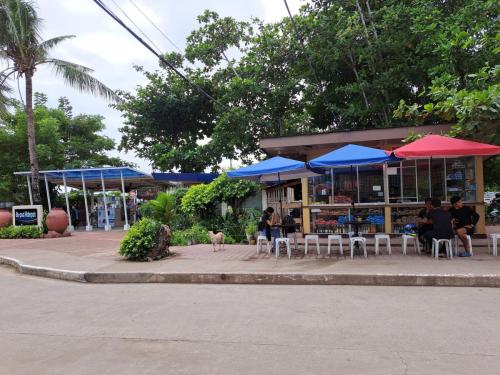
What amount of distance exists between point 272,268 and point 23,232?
13.7 meters

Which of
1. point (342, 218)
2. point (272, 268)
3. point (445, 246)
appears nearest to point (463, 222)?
point (445, 246)

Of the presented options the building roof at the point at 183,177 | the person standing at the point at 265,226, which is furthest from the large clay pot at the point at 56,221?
the person standing at the point at 265,226

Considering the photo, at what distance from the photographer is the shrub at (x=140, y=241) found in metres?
10.8

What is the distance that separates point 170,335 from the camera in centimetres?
524

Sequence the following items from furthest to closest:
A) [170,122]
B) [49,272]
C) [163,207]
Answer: [170,122], [163,207], [49,272]

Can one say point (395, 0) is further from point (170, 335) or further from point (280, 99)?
point (170, 335)

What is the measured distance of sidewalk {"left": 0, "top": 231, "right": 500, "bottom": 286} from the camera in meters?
8.02

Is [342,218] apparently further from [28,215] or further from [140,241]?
[28,215]

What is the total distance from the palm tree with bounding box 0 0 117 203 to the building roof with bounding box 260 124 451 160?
930 cm

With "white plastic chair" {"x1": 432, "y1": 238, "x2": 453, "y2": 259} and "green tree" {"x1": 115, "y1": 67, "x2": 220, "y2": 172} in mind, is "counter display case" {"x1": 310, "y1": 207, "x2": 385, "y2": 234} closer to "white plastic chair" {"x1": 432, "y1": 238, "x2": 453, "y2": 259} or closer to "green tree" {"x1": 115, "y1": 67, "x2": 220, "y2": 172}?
"white plastic chair" {"x1": 432, "y1": 238, "x2": 453, "y2": 259}

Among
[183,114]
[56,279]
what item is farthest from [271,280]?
[183,114]

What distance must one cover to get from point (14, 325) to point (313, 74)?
1717cm

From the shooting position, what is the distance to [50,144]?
2614cm

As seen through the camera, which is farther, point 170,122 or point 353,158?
point 170,122
